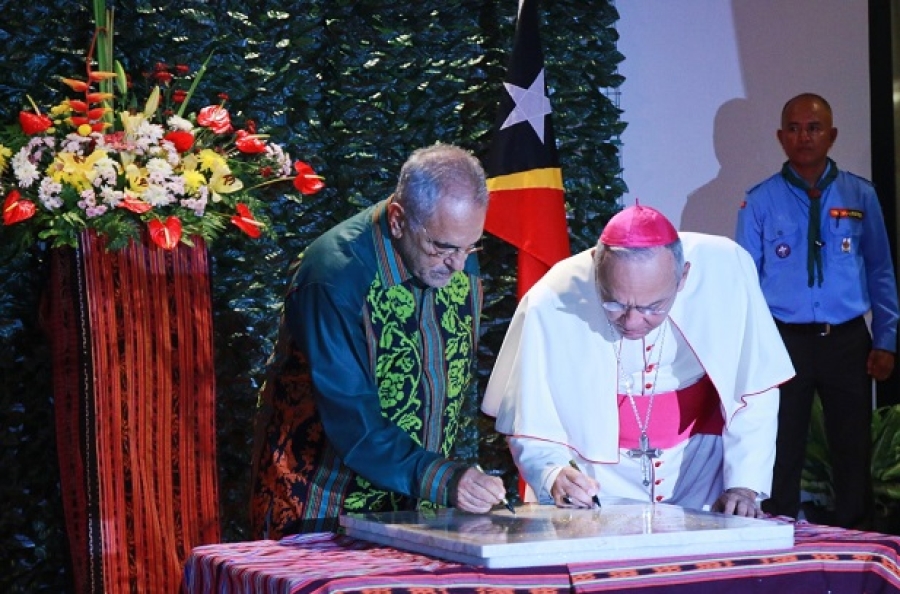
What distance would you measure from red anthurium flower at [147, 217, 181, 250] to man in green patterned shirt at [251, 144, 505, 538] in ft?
3.09

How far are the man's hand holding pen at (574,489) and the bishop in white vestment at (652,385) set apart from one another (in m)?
0.07

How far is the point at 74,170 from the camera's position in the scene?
4191mm

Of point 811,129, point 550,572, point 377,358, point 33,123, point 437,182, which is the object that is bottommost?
point 550,572

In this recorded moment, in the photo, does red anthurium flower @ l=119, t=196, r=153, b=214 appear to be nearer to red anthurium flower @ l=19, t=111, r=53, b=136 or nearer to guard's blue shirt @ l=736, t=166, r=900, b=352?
red anthurium flower @ l=19, t=111, r=53, b=136

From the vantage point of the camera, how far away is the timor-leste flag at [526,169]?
586 centimetres

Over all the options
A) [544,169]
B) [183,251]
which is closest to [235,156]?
[183,251]

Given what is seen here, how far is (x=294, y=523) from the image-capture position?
132 inches

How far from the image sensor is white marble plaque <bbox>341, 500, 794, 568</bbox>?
8.18 ft

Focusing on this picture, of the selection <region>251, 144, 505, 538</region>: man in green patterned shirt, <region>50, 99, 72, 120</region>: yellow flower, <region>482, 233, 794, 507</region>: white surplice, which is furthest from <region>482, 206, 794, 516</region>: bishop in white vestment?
<region>50, 99, 72, 120</region>: yellow flower

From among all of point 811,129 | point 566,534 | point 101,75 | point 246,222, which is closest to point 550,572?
point 566,534

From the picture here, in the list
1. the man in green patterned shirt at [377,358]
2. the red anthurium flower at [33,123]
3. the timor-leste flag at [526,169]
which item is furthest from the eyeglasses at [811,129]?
the red anthurium flower at [33,123]

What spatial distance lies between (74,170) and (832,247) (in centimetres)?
343

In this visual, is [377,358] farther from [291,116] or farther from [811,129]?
[811,129]

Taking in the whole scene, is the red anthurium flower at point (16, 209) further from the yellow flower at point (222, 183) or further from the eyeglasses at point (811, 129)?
the eyeglasses at point (811, 129)
